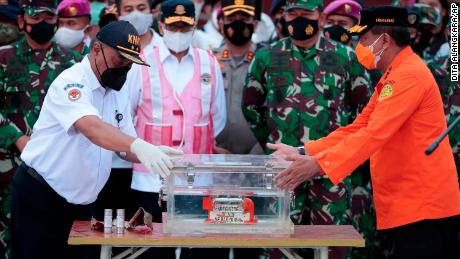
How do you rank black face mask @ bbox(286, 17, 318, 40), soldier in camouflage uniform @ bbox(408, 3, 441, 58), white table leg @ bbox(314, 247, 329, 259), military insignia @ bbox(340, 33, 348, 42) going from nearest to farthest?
white table leg @ bbox(314, 247, 329, 259) → black face mask @ bbox(286, 17, 318, 40) → military insignia @ bbox(340, 33, 348, 42) → soldier in camouflage uniform @ bbox(408, 3, 441, 58)

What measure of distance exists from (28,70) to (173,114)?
1.19m

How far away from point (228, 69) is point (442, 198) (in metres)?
2.71

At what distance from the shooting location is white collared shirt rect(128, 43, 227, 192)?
6.68m

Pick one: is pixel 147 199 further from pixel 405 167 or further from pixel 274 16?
pixel 274 16

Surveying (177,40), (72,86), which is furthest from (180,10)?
(72,86)

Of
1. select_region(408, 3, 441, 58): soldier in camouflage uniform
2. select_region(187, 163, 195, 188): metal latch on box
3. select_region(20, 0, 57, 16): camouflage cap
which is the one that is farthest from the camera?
select_region(408, 3, 441, 58): soldier in camouflage uniform

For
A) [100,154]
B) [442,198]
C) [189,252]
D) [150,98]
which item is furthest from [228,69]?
[442,198]

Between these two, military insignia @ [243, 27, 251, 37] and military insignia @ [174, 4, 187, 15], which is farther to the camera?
military insignia @ [243, 27, 251, 37]

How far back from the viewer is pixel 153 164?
5.02m

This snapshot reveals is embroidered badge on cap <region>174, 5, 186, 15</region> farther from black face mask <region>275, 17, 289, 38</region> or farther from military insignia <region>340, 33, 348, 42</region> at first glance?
military insignia <region>340, 33, 348, 42</region>

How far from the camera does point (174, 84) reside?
22.5ft

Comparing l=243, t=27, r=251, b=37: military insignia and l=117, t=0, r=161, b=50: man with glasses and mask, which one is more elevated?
l=117, t=0, r=161, b=50: man with glasses and mask

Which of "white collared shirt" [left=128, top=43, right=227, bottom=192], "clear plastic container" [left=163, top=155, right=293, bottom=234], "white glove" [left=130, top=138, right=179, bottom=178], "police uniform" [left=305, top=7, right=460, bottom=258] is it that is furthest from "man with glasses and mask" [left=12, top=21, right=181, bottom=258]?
"police uniform" [left=305, top=7, right=460, bottom=258]

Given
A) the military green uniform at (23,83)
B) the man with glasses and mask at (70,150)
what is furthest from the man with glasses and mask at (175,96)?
the man with glasses and mask at (70,150)
